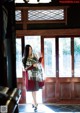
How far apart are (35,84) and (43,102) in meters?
1.24

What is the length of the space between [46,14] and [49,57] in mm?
1154

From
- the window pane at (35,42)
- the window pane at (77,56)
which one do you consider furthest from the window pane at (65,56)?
the window pane at (35,42)

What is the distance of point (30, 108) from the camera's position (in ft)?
23.7

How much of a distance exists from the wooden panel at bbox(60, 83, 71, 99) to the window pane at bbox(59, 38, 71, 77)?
0.27 meters

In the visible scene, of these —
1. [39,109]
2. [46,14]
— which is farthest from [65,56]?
[39,109]

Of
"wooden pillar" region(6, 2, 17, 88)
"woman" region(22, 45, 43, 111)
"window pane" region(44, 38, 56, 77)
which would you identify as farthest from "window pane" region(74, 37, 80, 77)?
"wooden pillar" region(6, 2, 17, 88)

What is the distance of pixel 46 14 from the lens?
25.4 feet

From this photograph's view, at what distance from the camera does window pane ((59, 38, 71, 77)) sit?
779cm

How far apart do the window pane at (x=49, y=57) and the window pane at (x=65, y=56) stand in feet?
0.63

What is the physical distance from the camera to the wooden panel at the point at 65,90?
25.5 ft

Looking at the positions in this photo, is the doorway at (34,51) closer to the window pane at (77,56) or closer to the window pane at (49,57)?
the window pane at (49,57)

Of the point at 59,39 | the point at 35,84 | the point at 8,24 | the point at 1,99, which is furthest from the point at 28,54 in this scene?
the point at 1,99

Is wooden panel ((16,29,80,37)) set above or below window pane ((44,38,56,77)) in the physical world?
above

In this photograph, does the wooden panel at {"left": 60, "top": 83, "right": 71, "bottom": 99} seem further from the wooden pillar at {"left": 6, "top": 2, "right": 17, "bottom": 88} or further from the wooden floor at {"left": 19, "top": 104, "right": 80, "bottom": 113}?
the wooden pillar at {"left": 6, "top": 2, "right": 17, "bottom": 88}
